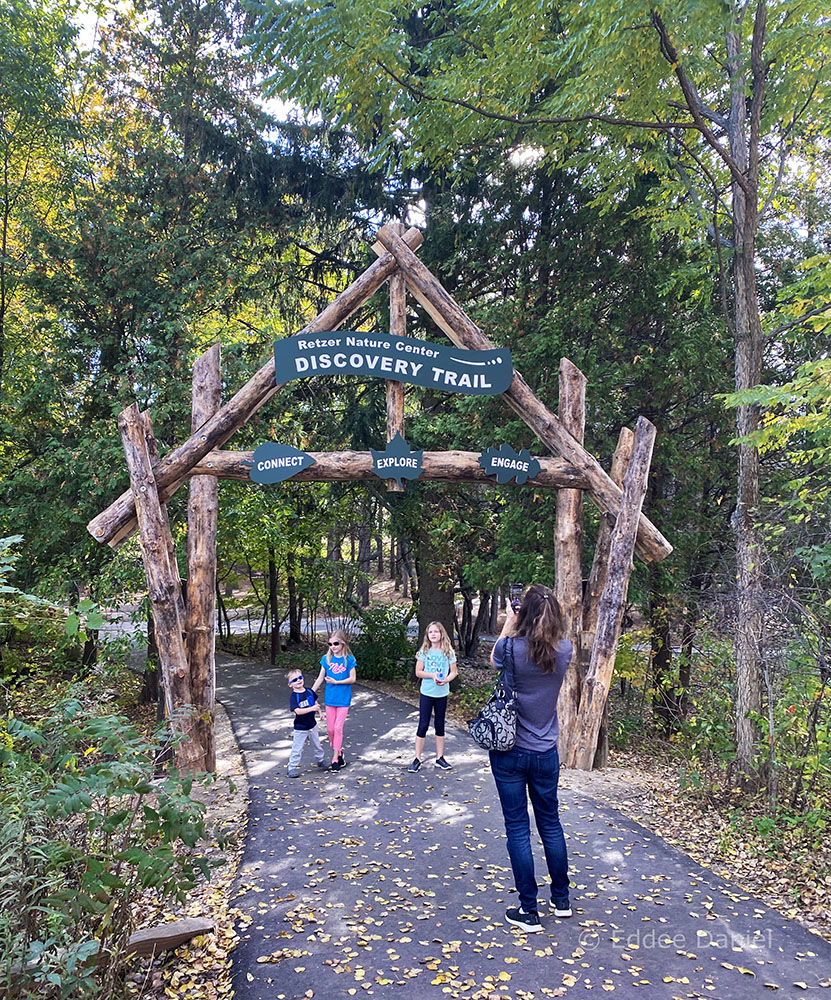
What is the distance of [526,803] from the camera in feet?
12.7

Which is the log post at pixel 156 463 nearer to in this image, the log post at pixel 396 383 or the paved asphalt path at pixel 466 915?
the log post at pixel 396 383

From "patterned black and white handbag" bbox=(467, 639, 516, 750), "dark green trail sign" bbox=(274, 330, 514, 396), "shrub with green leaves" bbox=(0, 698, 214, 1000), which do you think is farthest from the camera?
"dark green trail sign" bbox=(274, 330, 514, 396)

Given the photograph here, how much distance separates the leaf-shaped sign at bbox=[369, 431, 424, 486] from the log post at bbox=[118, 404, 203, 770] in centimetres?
205

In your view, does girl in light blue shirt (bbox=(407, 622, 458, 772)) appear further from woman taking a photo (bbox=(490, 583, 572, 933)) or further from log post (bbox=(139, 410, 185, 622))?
woman taking a photo (bbox=(490, 583, 572, 933))

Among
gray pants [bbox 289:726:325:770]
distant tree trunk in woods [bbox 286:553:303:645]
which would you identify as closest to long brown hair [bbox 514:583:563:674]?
gray pants [bbox 289:726:325:770]

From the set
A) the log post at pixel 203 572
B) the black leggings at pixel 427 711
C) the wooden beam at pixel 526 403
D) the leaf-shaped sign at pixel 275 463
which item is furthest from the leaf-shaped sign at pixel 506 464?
the log post at pixel 203 572

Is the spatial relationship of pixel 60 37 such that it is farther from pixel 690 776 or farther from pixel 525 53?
pixel 690 776

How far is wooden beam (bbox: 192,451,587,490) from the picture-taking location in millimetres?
6461

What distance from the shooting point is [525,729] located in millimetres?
3828

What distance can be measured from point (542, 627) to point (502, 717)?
54 cm

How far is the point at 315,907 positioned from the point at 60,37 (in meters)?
12.5

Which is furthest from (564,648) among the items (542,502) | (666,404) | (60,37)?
(60,37)

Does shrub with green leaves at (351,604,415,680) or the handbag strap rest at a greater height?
the handbag strap

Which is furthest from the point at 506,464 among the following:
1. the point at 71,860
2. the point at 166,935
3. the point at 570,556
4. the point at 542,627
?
→ the point at 71,860
